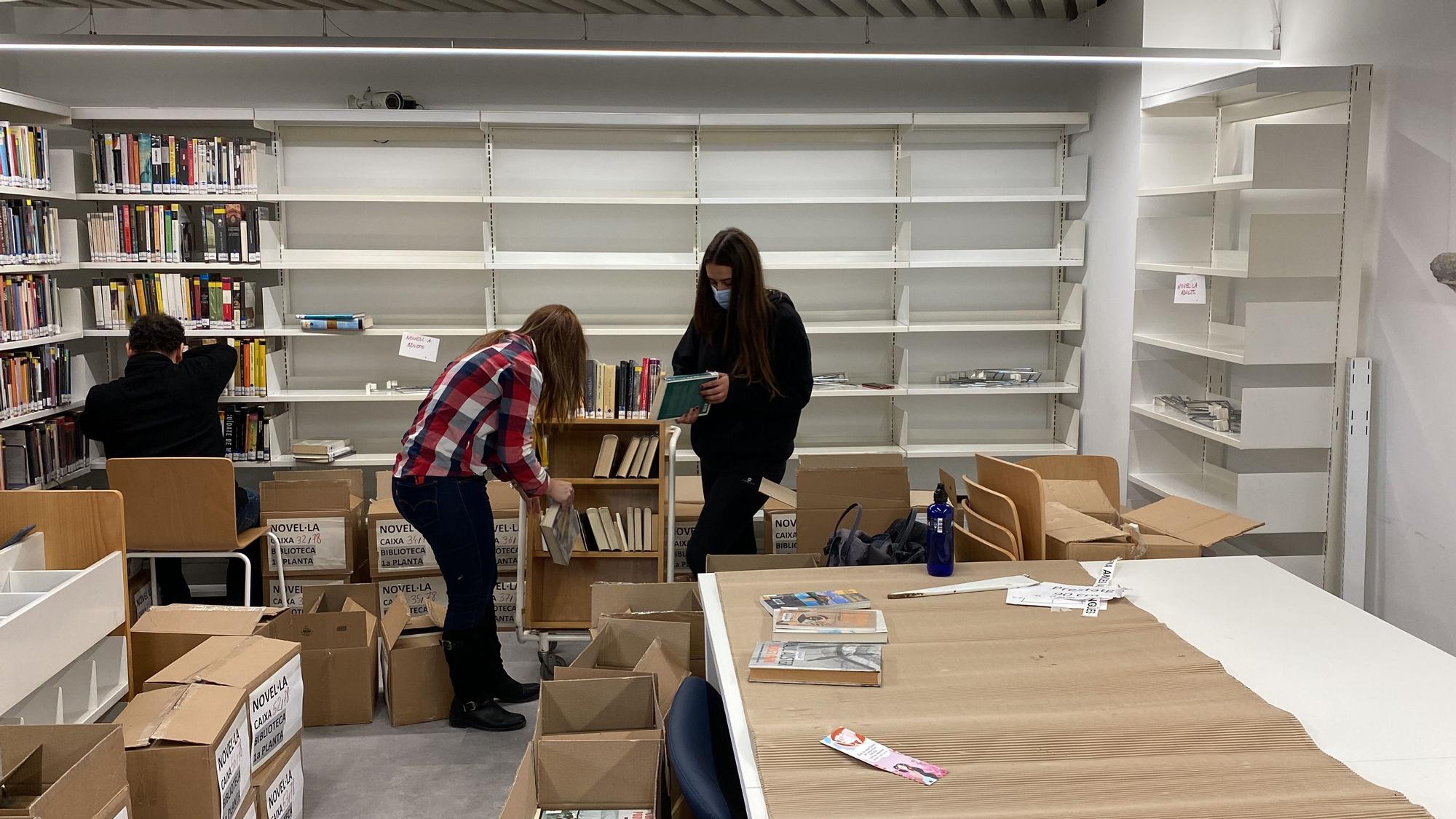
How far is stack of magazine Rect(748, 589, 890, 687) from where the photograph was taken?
219 cm

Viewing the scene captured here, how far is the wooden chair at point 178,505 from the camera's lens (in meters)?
3.87

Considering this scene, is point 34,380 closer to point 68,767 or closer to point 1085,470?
point 68,767

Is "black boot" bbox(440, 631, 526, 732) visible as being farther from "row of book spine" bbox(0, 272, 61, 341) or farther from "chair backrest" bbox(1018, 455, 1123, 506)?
"row of book spine" bbox(0, 272, 61, 341)

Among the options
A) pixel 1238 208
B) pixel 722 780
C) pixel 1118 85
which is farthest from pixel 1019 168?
pixel 722 780

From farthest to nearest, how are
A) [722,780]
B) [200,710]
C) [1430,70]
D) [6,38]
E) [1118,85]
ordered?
[1118,85]
[6,38]
[1430,70]
[200,710]
[722,780]

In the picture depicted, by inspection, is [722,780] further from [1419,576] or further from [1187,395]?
[1187,395]

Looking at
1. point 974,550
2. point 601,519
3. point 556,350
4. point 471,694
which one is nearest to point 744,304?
point 556,350

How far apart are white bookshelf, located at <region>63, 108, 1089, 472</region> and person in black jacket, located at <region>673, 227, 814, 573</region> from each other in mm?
1717

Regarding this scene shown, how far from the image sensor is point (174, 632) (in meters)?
3.15

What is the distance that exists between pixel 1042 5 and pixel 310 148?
12.7ft

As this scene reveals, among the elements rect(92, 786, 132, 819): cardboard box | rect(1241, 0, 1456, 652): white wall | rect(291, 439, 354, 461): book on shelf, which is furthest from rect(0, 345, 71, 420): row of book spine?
rect(1241, 0, 1456, 652): white wall

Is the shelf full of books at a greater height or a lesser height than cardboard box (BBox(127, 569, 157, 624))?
greater

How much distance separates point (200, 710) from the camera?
255 centimetres

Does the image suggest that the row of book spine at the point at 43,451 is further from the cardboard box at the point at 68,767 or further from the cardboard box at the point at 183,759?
the cardboard box at the point at 68,767
